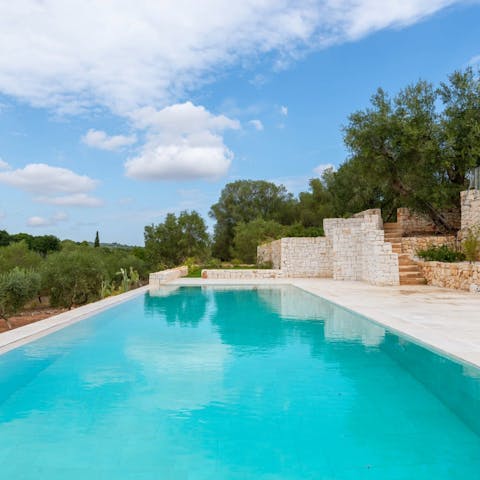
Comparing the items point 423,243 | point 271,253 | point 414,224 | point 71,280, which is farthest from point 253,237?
point 423,243

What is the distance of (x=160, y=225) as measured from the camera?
3259 cm

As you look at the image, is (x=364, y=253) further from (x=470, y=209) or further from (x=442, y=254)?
(x=470, y=209)

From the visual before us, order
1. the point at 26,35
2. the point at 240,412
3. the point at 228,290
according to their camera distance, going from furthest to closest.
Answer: the point at 228,290
the point at 26,35
the point at 240,412

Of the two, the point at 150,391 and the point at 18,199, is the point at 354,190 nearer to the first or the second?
the point at 18,199

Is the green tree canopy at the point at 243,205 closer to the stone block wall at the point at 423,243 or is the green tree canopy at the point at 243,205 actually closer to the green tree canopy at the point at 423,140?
the green tree canopy at the point at 423,140

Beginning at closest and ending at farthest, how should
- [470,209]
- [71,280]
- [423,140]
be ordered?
1. [470,209]
2. [423,140]
3. [71,280]

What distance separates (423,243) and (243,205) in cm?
2266

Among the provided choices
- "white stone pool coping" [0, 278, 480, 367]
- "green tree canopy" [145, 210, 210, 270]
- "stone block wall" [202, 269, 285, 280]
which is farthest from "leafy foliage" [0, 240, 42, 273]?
"white stone pool coping" [0, 278, 480, 367]

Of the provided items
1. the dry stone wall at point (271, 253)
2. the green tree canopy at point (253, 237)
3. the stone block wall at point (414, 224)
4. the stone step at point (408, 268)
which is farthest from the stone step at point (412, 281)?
the green tree canopy at point (253, 237)

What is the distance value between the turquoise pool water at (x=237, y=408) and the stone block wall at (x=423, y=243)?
31.7 ft

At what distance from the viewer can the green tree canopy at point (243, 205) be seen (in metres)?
35.9

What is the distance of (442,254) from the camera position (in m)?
14.1

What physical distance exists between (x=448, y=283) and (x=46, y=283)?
61.9 ft

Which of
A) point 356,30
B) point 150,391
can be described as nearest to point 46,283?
point 356,30
